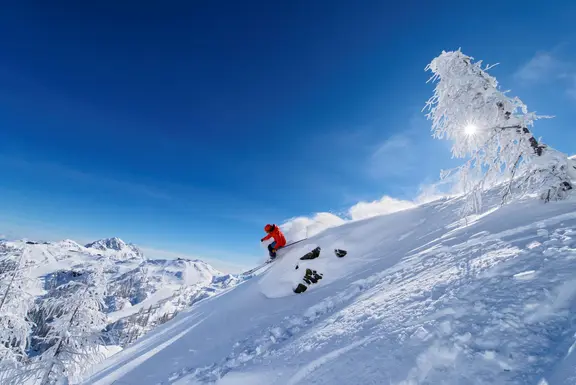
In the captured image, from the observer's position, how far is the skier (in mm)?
17141

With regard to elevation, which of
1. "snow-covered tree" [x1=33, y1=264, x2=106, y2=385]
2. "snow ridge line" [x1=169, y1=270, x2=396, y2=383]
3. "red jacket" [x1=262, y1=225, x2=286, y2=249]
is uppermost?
"red jacket" [x1=262, y1=225, x2=286, y2=249]

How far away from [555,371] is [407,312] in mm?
2543

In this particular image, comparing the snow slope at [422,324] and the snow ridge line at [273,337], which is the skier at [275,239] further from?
the snow ridge line at [273,337]

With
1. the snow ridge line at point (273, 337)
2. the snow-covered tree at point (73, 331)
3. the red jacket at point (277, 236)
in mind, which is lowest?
the snow ridge line at point (273, 337)

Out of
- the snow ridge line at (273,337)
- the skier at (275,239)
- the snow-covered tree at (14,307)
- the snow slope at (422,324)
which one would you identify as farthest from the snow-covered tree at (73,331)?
the skier at (275,239)

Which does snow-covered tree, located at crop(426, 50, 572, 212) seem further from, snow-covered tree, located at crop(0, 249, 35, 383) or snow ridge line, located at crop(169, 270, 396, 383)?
snow-covered tree, located at crop(0, 249, 35, 383)

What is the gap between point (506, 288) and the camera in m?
4.52

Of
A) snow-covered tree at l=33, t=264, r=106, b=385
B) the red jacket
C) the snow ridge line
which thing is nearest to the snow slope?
the snow ridge line

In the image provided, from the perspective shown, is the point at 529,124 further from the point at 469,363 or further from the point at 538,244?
the point at 469,363

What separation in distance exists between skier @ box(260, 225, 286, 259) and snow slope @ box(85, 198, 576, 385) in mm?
4791

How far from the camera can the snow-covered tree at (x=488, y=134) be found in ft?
27.2

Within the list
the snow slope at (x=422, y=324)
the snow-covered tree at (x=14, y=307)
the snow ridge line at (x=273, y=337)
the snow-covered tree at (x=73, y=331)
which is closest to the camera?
the snow slope at (x=422, y=324)

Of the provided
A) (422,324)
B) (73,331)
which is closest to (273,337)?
(422,324)

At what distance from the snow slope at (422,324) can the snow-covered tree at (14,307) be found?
341 cm
